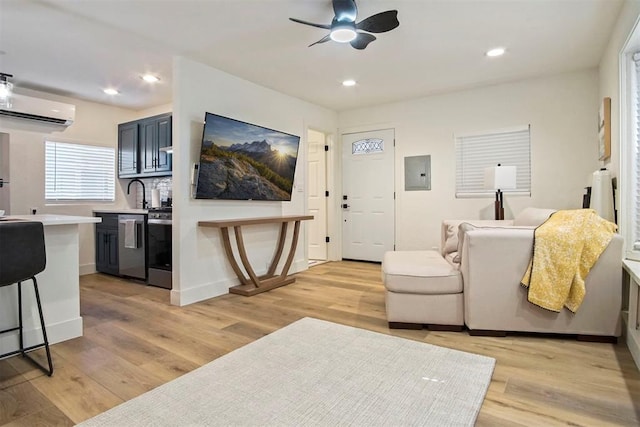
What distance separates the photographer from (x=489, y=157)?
446cm

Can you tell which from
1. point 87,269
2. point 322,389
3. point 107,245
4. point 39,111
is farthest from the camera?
point 87,269

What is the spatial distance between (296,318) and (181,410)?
4.56ft

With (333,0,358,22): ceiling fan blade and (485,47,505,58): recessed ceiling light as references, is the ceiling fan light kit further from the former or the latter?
(485,47,505,58): recessed ceiling light

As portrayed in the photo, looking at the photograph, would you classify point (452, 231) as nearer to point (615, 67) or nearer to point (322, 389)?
point (615, 67)

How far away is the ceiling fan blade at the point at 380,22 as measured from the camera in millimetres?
2324

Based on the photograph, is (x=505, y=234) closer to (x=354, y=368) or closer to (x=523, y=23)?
(x=354, y=368)

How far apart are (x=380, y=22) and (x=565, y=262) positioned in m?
2.05

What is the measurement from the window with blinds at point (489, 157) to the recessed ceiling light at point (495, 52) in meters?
1.19

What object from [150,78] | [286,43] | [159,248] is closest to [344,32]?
[286,43]

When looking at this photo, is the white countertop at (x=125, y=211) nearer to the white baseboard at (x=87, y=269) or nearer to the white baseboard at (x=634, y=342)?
the white baseboard at (x=87, y=269)

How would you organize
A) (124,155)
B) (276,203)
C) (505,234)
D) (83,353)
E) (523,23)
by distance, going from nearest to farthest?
(83,353)
(505,234)
(523,23)
(276,203)
(124,155)

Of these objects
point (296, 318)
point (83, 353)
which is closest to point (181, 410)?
point (83, 353)

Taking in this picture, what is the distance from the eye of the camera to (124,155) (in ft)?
16.5

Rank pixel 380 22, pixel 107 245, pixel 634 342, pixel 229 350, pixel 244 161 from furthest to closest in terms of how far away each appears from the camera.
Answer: pixel 107 245 < pixel 244 161 < pixel 380 22 < pixel 229 350 < pixel 634 342
